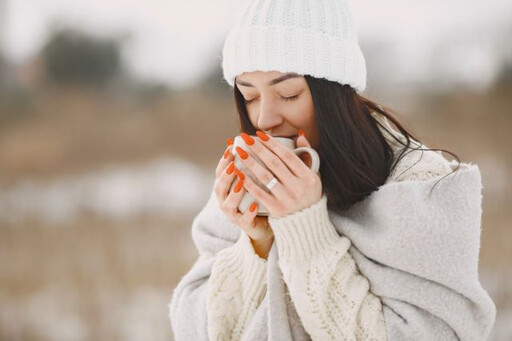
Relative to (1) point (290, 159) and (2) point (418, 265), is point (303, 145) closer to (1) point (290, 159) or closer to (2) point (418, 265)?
(1) point (290, 159)

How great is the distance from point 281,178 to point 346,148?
0.50 feet

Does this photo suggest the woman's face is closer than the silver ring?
No

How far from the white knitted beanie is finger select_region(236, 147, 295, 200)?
0.16m

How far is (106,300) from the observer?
286 cm

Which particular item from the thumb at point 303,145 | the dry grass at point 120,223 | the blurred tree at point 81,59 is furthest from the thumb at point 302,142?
the blurred tree at point 81,59

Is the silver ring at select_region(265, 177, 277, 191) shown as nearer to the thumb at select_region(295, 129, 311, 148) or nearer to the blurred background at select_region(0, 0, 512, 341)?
the thumb at select_region(295, 129, 311, 148)

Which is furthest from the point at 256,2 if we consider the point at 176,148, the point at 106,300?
the point at 176,148

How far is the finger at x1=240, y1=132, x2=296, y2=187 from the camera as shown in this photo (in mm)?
795

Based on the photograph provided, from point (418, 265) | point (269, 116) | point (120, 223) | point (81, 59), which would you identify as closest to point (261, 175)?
point (269, 116)

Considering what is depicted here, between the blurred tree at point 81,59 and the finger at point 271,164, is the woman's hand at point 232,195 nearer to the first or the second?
the finger at point 271,164

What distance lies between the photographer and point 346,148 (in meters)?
0.90

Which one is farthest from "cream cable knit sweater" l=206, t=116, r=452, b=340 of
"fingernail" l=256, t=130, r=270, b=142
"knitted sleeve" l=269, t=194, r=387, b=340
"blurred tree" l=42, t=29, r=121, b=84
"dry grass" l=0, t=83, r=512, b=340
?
"blurred tree" l=42, t=29, r=121, b=84

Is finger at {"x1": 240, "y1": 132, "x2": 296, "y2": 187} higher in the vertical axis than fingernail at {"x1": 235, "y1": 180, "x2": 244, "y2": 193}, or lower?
higher

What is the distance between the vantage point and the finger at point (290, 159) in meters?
0.80
